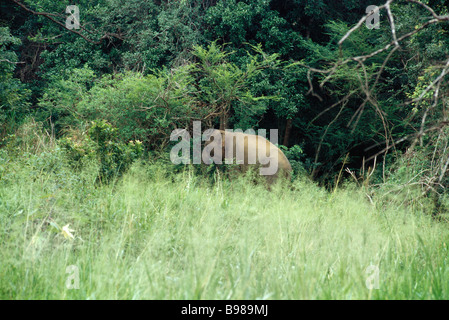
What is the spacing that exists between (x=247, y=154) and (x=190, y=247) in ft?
16.5

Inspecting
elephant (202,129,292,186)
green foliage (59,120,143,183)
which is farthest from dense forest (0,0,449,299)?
elephant (202,129,292,186)

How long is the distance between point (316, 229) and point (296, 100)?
6933 millimetres

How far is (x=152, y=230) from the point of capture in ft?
12.0

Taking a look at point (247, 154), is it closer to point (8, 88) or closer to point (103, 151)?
point (103, 151)

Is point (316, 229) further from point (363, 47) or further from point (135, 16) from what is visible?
point (135, 16)

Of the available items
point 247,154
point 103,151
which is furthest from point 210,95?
point 103,151

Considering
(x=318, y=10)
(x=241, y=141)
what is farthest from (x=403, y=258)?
(x=318, y=10)

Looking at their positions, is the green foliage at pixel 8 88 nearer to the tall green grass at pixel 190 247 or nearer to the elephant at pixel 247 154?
the elephant at pixel 247 154

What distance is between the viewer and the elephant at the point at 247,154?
7.54 meters

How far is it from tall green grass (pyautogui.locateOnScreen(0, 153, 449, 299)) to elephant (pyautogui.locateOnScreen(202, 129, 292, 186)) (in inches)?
99.6

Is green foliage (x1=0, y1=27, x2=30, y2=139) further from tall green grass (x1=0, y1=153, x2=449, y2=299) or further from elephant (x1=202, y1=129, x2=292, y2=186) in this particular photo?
tall green grass (x1=0, y1=153, x2=449, y2=299)

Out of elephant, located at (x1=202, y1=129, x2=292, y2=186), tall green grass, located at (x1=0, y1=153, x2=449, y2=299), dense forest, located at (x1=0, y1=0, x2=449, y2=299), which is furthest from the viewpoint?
elephant, located at (x1=202, y1=129, x2=292, y2=186)

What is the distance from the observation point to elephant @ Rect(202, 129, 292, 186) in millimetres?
7539

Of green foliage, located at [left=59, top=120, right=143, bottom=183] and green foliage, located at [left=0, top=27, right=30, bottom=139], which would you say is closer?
green foliage, located at [left=59, top=120, right=143, bottom=183]
